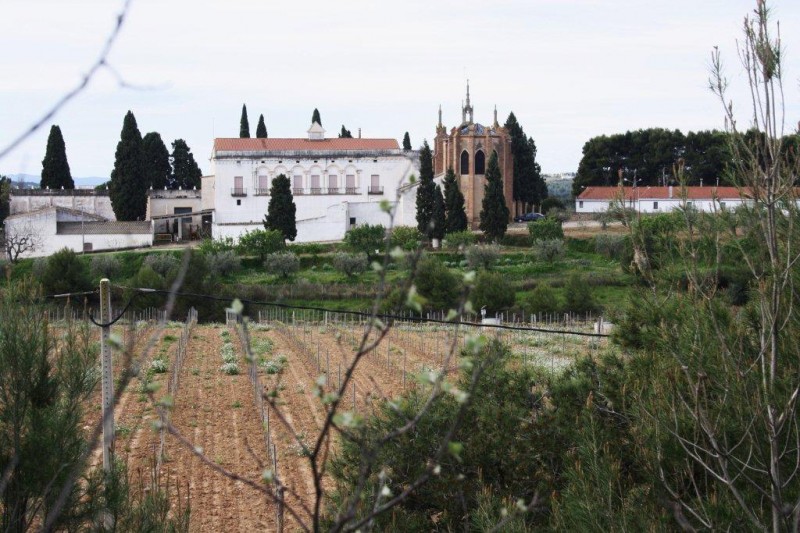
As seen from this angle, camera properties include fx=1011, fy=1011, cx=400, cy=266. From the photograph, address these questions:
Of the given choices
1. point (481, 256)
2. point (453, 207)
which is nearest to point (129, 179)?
point (453, 207)

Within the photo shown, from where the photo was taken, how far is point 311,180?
4641 cm

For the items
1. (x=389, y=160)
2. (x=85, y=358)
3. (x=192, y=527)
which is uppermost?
(x=389, y=160)

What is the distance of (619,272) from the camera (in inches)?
1328

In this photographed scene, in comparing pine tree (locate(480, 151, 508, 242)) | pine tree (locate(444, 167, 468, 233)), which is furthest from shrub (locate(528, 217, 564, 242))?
pine tree (locate(444, 167, 468, 233))

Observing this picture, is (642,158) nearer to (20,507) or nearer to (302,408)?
(302,408)

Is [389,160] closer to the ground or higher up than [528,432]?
higher up

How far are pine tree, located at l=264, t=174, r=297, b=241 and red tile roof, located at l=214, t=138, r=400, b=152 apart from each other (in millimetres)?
6463

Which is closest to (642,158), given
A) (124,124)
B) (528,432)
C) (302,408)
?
(124,124)

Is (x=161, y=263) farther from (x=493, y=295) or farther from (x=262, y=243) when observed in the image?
(x=493, y=295)

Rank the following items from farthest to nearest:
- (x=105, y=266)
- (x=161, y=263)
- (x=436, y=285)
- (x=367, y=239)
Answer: (x=367, y=239), (x=105, y=266), (x=161, y=263), (x=436, y=285)

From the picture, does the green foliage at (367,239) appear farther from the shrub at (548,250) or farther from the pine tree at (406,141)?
the pine tree at (406,141)

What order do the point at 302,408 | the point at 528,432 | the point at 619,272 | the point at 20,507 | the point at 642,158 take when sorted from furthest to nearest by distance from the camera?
1. the point at 642,158
2. the point at 619,272
3. the point at 302,408
4. the point at 528,432
5. the point at 20,507

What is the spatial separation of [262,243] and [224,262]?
197 centimetres

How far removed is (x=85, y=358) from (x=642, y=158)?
48965 mm
